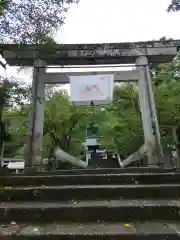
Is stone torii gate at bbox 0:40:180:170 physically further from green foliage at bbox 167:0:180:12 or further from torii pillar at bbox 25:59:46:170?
green foliage at bbox 167:0:180:12

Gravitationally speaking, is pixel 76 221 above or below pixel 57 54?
below

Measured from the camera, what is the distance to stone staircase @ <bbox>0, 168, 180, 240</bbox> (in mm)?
2178

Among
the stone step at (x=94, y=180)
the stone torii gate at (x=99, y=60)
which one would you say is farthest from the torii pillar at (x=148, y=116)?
the stone step at (x=94, y=180)

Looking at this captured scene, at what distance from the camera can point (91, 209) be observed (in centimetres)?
259

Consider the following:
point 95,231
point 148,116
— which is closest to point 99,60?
point 148,116

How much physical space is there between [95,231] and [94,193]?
902 millimetres

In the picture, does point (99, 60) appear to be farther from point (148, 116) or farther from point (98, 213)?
point (98, 213)

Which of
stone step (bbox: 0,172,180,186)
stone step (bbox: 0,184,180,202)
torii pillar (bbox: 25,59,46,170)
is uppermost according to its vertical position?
torii pillar (bbox: 25,59,46,170)

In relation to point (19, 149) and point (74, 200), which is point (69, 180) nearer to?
point (74, 200)

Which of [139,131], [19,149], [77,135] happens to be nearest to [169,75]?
[139,131]

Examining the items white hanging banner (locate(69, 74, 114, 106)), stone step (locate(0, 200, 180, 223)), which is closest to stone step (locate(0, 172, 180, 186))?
stone step (locate(0, 200, 180, 223))

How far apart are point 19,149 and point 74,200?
20437 mm

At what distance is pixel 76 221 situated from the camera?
101 inches

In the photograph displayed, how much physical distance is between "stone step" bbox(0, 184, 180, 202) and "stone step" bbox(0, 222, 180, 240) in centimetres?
63
